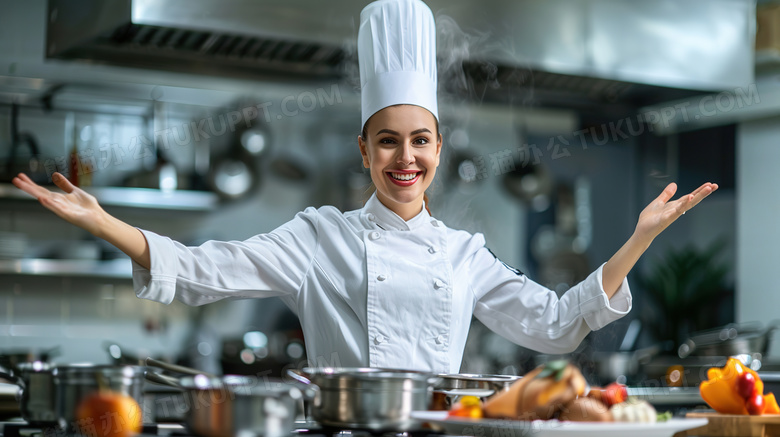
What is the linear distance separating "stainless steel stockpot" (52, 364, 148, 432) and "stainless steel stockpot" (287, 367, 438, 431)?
23cm

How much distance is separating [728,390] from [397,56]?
838 mm

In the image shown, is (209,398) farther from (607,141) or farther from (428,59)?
(607,141)

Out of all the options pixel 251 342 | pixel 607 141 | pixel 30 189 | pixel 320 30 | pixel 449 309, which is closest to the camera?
pixel 30 189

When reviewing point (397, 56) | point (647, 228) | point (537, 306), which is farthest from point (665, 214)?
point (397, 56)

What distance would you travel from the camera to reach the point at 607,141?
15.8ft

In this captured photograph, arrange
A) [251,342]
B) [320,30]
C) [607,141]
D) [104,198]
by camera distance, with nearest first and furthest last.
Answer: [320,30] → [104,198] → [251,342] → [607,141]

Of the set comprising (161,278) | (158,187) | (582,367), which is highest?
(158,187)

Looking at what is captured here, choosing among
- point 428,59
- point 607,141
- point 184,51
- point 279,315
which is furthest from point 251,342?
point 428,59

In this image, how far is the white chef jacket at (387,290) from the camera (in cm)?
156

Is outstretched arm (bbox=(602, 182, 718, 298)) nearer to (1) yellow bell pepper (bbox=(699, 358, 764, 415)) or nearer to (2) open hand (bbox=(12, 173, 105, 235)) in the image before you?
(1) yellow bell pepper (bbox=(699, 358, 764, 415))

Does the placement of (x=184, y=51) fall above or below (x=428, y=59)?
above

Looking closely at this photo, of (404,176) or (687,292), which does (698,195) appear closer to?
(404,176)

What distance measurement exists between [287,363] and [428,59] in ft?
7.94

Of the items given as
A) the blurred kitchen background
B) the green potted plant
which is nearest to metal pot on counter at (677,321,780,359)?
the blurred kitchen background
